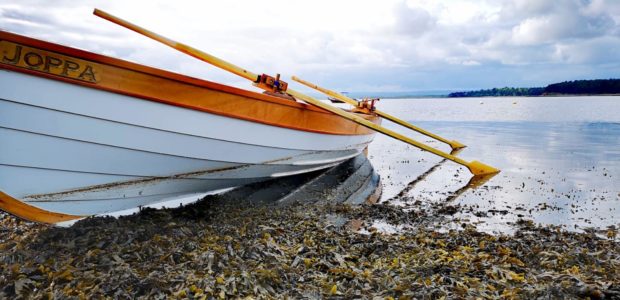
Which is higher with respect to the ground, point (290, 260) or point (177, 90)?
point (177, 90)

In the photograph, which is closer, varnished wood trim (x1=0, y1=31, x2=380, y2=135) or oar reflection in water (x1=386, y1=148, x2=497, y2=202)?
varnished wood trim (x1=0, y1=31, x2=380, y2=135)

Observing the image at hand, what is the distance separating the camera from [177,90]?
5.66 meters

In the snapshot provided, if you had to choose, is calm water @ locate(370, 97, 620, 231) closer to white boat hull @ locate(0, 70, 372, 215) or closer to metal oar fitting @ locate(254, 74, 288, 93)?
metal oar fitting @ locate(254, 74, 288, 93)

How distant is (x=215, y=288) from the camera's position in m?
3.92

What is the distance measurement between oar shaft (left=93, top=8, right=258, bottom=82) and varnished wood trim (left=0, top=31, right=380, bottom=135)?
0.90 metres

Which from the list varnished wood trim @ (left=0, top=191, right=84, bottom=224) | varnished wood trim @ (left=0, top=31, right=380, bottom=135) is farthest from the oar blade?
varnished wood trim @ (left=0, top=191, right=84, bottom=224)

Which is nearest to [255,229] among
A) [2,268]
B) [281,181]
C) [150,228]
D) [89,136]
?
[150,228]

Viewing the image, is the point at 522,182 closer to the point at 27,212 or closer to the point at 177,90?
the point at 177,90

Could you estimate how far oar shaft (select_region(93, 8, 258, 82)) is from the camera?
611cm

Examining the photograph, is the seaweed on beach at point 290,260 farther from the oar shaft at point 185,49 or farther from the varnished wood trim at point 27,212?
the oar shaft at point 185,49

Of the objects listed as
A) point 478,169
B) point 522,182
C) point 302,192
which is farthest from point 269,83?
point 522,182

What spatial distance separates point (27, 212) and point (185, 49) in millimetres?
3065

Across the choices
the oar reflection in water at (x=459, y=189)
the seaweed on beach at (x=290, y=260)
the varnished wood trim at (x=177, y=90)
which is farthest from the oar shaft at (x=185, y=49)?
the oar reflection in water at (x=459, y=189)

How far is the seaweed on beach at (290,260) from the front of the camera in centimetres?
387
